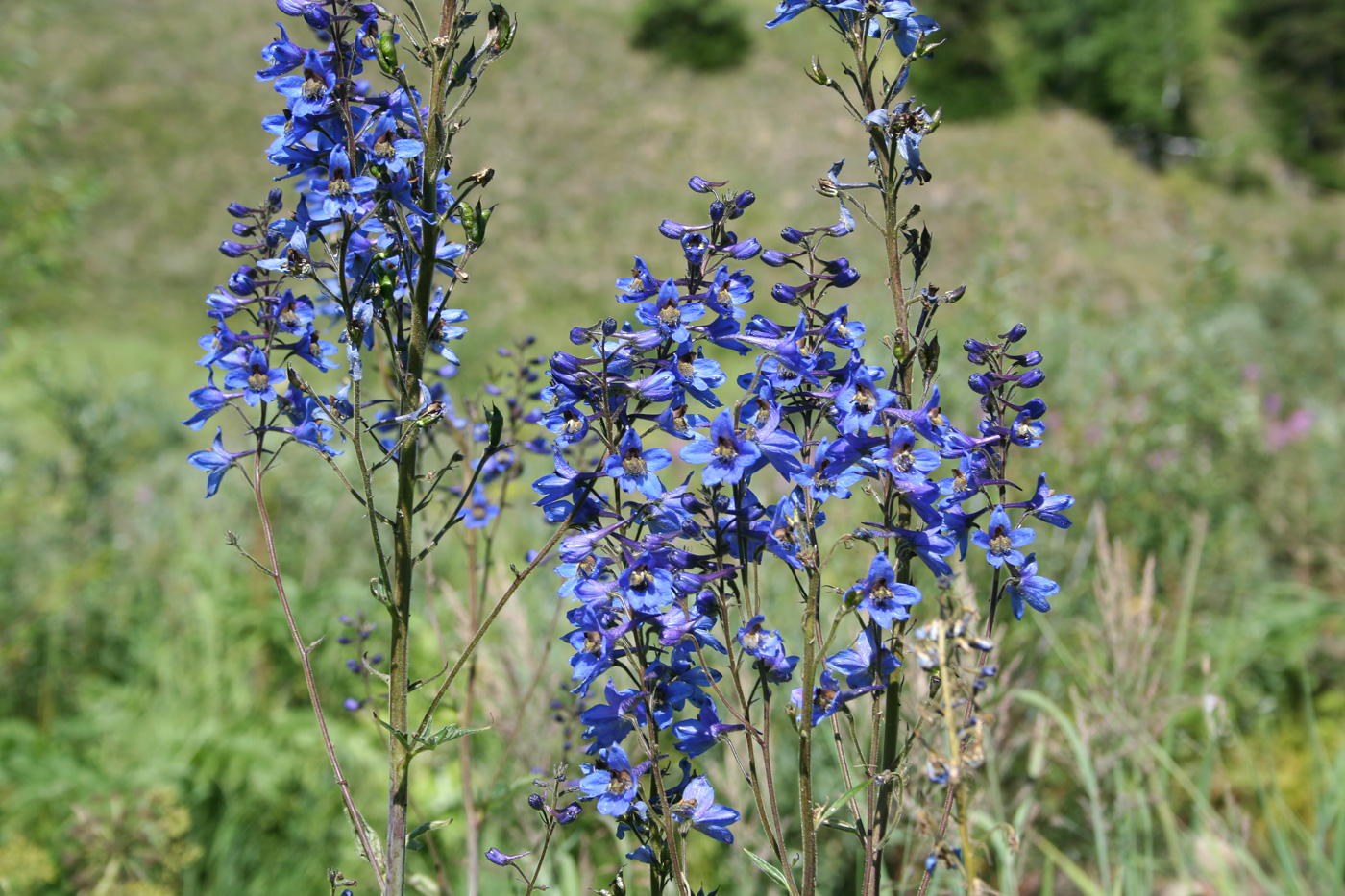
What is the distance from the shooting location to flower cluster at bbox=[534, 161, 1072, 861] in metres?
1.12

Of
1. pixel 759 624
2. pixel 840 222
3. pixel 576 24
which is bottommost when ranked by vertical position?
pixel 759 624

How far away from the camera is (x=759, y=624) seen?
3.82ft

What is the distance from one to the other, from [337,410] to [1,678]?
386 centimetres

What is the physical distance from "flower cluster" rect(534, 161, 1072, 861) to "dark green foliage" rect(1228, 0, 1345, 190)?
4443cm

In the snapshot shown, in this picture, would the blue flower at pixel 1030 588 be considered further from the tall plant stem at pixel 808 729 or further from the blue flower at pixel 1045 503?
the tall plant stem at pixel 808 729

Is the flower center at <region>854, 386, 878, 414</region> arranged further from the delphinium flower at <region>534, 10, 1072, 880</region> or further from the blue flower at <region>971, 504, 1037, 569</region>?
the blue flower at <region>971, 504, 1037, 569</region>

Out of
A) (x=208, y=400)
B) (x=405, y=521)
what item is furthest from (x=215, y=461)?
(x=405, y=521)

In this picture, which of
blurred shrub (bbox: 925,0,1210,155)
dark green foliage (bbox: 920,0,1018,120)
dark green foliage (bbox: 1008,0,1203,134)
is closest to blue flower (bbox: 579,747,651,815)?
dark green foliage (bbox: 920,0,1018,120)

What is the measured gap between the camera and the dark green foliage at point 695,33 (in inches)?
1353

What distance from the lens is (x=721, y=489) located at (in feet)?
4.17

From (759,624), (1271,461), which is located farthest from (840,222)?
(1271,461)

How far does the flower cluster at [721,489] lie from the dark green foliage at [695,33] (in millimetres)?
36512

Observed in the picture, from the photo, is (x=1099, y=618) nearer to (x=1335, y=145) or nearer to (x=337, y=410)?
(x=337, y=410)

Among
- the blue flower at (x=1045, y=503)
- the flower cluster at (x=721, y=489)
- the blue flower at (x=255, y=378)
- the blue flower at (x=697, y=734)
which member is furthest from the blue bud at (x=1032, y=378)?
the blue flower at (x=255, y=378)
